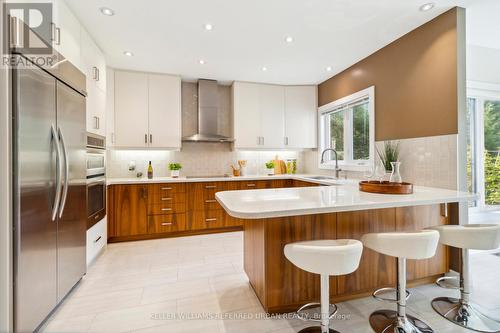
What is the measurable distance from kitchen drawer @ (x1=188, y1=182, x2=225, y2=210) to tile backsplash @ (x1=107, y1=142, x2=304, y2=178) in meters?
0.68

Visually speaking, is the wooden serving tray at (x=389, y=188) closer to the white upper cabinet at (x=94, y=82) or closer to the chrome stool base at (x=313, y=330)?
the chrome stool base at (x=313, y=330)

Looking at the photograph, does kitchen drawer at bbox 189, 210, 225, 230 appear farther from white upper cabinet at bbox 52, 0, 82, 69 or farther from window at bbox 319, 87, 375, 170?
white upper cabinet at bbox 52, 0, 82, 69

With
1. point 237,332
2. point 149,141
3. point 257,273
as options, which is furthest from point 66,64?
point 237,332

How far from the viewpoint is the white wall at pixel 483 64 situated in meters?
3.09

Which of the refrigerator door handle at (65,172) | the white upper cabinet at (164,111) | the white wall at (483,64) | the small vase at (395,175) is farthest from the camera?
the white upper cabinet at (164,111)

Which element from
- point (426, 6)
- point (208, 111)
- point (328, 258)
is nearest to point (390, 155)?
point (426, 6)

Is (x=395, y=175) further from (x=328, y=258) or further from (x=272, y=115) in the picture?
(x=272, y=115)

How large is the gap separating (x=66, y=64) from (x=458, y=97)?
344cm

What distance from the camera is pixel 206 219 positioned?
3.74 meters

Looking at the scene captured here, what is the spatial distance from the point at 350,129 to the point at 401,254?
2.75 metres

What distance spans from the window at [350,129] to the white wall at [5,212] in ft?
11.7

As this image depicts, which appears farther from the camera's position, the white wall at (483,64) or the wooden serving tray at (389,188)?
the white wall at (483,64)

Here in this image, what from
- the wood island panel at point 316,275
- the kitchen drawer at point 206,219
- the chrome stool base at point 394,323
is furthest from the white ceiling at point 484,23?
the kitchen drawer at point 206,219

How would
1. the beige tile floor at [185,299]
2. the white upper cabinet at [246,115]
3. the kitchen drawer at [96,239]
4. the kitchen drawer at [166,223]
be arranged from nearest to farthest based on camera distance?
the beige tile floor at [185,299]
the kitchen drawer at [96,239]
the kitchen drawer at [166,223]
the white upper cabinet at [246,115]
